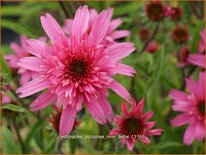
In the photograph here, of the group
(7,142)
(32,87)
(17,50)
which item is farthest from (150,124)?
(17,50)

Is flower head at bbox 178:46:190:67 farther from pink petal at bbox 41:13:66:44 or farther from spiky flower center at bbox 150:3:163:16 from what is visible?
pink petal at bbox 41:13:66:44

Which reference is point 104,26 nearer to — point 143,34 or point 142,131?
point 142,131

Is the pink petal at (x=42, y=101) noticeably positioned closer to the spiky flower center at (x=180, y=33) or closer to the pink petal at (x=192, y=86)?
the pink petal at (x=192, y=86)

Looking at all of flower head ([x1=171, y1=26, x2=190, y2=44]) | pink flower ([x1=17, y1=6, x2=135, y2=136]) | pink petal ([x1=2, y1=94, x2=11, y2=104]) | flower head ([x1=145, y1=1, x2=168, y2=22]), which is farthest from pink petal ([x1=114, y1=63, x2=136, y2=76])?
flower head ([x1=171, y1=26, x2=190, y2=44])

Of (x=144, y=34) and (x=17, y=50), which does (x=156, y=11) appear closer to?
(x=144, y=34)

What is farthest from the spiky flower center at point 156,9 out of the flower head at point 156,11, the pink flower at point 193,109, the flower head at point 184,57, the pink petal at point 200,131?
the pink petal at point 200,131

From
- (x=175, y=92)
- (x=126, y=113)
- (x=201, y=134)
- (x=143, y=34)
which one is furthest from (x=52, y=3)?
(x=126, y=113)
